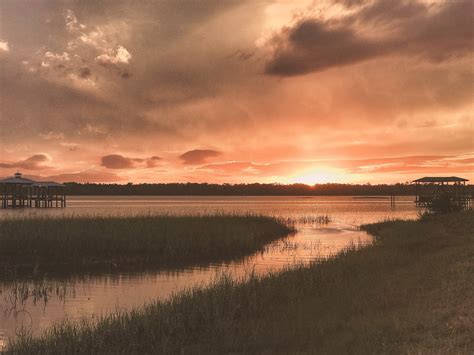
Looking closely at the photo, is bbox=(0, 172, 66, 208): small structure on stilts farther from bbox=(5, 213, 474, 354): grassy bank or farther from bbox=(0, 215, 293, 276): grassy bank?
bbox=(5, 213, 474, 354): grassy bank

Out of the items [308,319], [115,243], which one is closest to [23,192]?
[115,243]

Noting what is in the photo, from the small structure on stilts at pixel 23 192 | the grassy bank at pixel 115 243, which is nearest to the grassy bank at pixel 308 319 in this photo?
the grassy bank at pixel 115 243

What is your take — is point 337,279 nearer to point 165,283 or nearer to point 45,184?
point 165,283

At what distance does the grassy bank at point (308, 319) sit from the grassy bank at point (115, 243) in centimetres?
1181

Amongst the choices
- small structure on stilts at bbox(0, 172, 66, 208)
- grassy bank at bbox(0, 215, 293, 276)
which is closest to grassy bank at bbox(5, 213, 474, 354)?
grassy bank at bbox(0, 215, 293, 276)

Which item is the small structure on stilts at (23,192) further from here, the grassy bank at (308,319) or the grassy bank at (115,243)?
the grassy bank at (308,319)

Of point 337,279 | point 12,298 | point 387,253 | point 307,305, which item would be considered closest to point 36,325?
point 12,298

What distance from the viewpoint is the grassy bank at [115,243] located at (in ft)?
86.6

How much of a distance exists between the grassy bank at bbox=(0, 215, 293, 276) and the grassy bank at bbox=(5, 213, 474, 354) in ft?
38.7

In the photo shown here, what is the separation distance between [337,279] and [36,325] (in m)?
11.1

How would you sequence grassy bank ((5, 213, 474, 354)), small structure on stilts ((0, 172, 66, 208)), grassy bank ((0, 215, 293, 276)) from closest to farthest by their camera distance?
grassy bank ((5, 213, 474, 354))
grassy bank ((0, 215, 293, 276))
small structure on stilts ((0, 172, 66, 208))

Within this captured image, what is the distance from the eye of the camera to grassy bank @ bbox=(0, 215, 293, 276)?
2641cm

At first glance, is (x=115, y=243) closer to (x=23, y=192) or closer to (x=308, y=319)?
(x=308, y=319)

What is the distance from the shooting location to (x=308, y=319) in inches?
502
